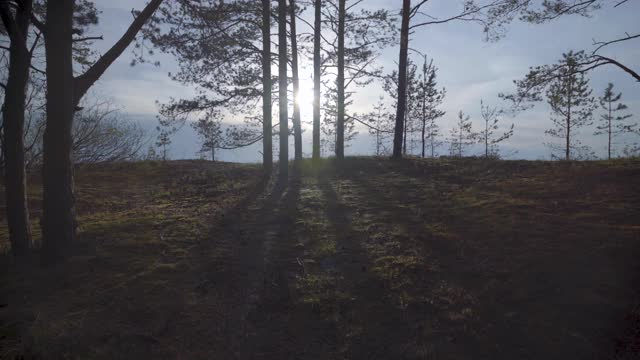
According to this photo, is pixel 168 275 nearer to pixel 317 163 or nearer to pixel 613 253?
pixel 613 253

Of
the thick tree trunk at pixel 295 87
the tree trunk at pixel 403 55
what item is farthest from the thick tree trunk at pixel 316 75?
the tree trunk at pixel 403 55

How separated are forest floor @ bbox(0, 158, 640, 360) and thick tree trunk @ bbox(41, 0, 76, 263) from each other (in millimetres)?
545

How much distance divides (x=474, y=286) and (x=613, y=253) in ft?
6.98

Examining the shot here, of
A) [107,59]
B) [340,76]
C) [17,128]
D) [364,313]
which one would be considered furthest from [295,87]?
[364,313]

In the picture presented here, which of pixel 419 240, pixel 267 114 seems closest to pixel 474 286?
pixel 419 240

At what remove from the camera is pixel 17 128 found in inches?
249

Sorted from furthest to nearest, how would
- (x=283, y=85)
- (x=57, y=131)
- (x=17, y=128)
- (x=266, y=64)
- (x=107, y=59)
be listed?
(x=266, y=64)
(x=283, y=85)
(x=107, y=59)
(x=17, y=128)
(x=57, y=131)

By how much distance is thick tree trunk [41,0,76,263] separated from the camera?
6.07 meters

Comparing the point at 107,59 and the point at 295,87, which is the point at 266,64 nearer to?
the point at 295,87

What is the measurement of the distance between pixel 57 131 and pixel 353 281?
4.86 meters

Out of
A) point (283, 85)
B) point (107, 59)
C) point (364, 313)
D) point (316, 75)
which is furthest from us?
point (316, 75)

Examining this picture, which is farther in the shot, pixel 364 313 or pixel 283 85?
pixel 283 85

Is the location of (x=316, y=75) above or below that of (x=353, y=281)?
above

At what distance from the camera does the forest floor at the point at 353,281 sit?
14.1ft
